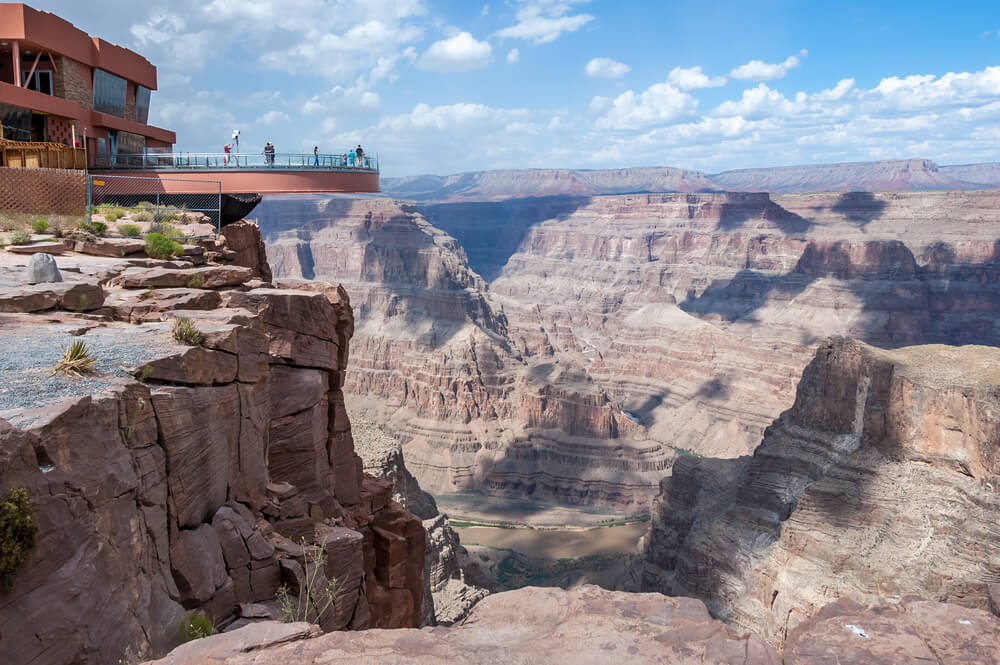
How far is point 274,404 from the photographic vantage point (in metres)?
16.9

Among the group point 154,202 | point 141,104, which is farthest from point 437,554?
point 141,104

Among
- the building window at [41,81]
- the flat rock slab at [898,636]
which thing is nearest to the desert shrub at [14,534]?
the flat rock slab at [898,636]

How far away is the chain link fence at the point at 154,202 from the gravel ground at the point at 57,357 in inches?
409

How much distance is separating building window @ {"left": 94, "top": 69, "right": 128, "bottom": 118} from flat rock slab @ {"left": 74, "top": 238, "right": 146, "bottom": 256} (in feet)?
51.9

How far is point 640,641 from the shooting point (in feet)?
25.8

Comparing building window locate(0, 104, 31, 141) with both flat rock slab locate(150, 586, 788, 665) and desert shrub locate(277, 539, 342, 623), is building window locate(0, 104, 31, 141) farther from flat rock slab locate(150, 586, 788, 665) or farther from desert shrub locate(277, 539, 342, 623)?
flat rock slab locate(150, 586, 788, 665)

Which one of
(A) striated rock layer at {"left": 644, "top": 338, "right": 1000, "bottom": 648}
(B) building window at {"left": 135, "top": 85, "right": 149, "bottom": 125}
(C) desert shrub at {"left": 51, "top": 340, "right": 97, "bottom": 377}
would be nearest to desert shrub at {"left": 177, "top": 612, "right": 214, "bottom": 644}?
(C) desert shrub at {"left": 51, "top": 340, "right": 97, "bottom": 377}

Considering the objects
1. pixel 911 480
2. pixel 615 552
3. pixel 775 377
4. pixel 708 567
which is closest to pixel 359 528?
pixel 708 567

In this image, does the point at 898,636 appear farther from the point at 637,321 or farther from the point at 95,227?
the point at 637,321

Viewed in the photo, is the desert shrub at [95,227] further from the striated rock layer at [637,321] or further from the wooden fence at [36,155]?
the striated rock layer at [637,321]

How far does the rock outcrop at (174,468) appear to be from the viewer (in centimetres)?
814

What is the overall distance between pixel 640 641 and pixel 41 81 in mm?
31317

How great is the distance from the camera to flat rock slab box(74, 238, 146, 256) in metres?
19.0

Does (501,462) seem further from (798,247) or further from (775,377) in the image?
(798,247)
